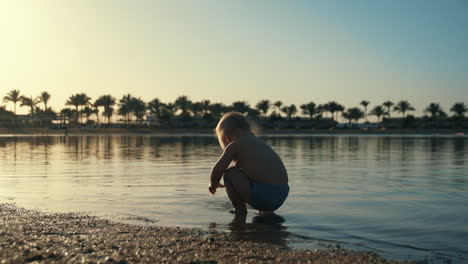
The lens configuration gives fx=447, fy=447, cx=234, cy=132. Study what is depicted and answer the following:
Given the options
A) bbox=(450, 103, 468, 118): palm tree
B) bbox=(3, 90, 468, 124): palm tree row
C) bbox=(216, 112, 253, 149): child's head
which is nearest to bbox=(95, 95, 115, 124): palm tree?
bbox=(3, 90, 468, 124): palm tree row

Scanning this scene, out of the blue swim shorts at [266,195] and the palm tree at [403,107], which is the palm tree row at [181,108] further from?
the blue swim shorts at [266,195]

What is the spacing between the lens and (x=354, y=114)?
148500 millimetres

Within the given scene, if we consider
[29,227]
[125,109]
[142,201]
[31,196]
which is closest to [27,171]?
[31,196]

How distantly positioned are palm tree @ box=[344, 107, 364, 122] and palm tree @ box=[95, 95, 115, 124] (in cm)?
7630

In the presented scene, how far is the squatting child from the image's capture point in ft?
18.4

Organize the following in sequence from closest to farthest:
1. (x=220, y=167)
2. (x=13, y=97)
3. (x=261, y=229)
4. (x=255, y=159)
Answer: (x=261, y=229) < (x=220, y=167) < (x=255, y=159) < (x=13, y=97)

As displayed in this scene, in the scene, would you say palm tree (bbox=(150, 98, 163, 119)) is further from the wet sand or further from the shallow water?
the wet sand

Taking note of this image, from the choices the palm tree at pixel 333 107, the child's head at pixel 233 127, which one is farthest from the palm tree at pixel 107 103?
the child's head at pixel 233 127

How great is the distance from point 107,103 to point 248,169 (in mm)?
133395

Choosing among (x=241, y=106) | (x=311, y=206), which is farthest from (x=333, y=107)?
(x=311, y=206)

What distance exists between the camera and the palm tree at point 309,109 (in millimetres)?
144500

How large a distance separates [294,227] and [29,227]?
9.86 feet

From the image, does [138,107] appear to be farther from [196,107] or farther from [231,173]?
[231,173]

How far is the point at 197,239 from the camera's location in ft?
14.7
